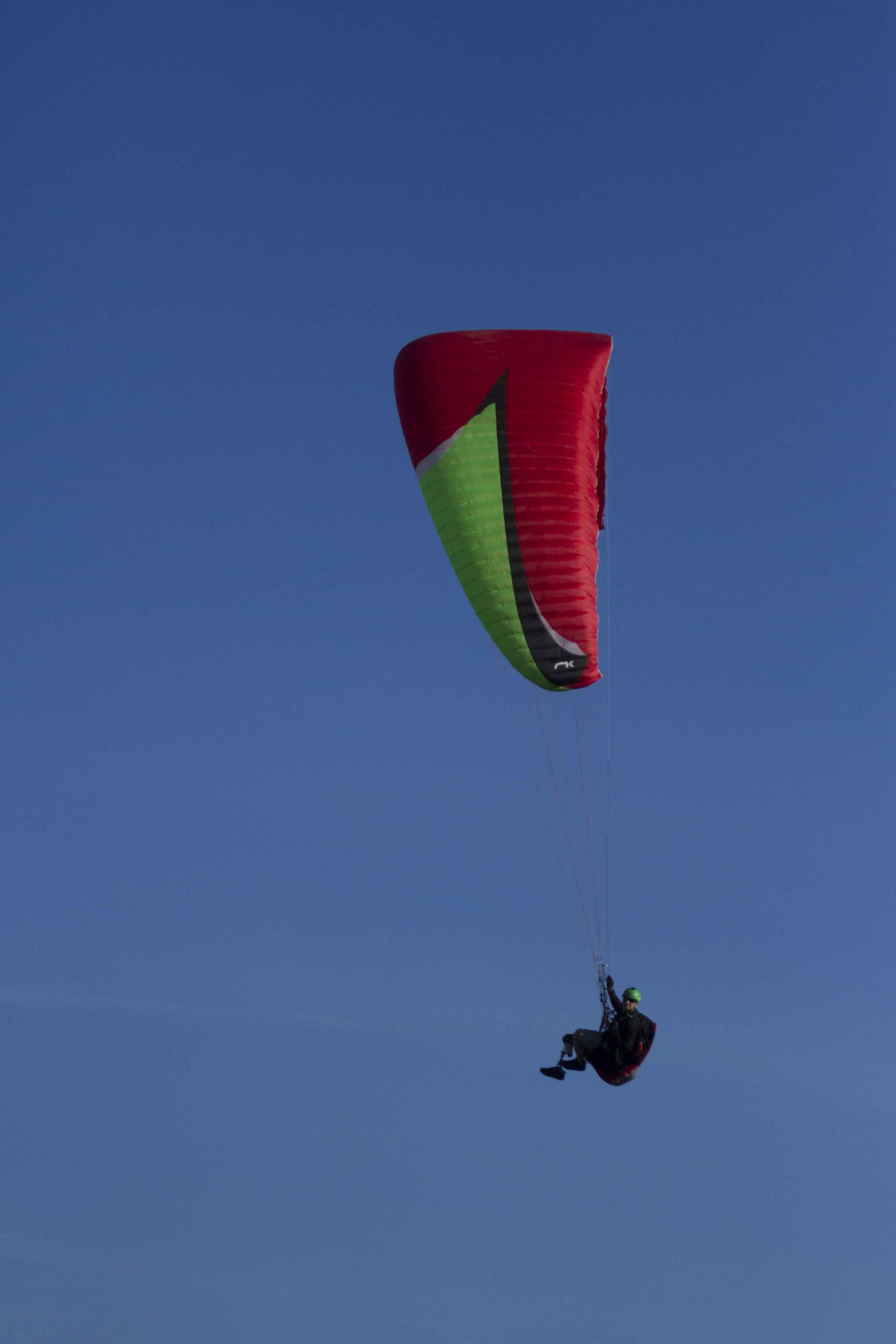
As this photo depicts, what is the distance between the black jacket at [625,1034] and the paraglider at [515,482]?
419cm

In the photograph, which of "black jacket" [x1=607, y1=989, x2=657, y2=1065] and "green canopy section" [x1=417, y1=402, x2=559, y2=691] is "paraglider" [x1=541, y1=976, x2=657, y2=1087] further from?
"green canopy section" [x1=417, y1=402, x2=559, y2=691]

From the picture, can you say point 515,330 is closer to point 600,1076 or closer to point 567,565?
point 567,565

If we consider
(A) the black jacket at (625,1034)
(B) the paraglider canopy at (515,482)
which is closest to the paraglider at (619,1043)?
(A) the black jacket at (625,1034)

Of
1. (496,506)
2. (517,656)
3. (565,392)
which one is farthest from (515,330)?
(517,656)

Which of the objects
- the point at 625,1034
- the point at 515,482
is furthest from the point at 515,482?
the point at 625,1034

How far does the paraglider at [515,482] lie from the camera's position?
21.2 meters

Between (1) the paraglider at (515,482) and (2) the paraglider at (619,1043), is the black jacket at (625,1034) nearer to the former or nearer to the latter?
(2) the paraglider at (619,1043)

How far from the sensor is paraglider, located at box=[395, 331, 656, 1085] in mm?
21172

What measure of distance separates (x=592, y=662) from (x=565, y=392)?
11.8 ft

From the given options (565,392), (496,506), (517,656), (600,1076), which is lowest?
(600,1076)

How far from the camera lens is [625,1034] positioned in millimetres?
19812

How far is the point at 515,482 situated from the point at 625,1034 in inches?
280

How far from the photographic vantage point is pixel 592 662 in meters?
21.6

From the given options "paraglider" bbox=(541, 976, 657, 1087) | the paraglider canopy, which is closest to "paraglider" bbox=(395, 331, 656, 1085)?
the paraglider canopy
